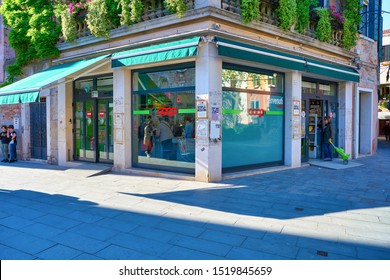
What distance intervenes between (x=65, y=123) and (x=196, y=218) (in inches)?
321

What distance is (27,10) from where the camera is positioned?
39.3 ft

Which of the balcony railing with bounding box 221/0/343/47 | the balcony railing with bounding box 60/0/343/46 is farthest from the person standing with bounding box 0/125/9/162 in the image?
the balcony railing with bounding box 221/0/343/47

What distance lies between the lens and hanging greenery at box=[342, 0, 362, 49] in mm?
11867

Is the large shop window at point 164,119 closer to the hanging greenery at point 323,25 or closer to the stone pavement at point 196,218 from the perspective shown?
the stone pavement at point 196,218

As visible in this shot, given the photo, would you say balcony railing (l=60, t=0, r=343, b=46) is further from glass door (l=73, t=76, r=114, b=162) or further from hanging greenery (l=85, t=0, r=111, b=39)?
glass door (l=73, t=76, r=114, b=162)

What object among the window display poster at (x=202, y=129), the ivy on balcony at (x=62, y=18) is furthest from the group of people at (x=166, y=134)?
the ivy on balcony at (x=62, y=18)

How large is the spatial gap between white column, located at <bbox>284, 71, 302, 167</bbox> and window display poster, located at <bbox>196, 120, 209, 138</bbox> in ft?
11.5

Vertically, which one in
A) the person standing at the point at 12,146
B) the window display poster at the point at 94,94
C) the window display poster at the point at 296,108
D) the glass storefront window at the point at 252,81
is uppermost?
the glass storefront window at the point at 252,81

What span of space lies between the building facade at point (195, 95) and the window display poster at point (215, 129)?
0.03 metres

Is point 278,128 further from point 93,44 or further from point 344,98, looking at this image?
point 93,44

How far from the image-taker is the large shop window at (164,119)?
859 cm

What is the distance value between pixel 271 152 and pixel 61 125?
749cm

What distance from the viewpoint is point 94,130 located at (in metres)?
11.0

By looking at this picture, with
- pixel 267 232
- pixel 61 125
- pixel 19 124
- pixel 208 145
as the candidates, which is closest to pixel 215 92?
pixel 208 145
